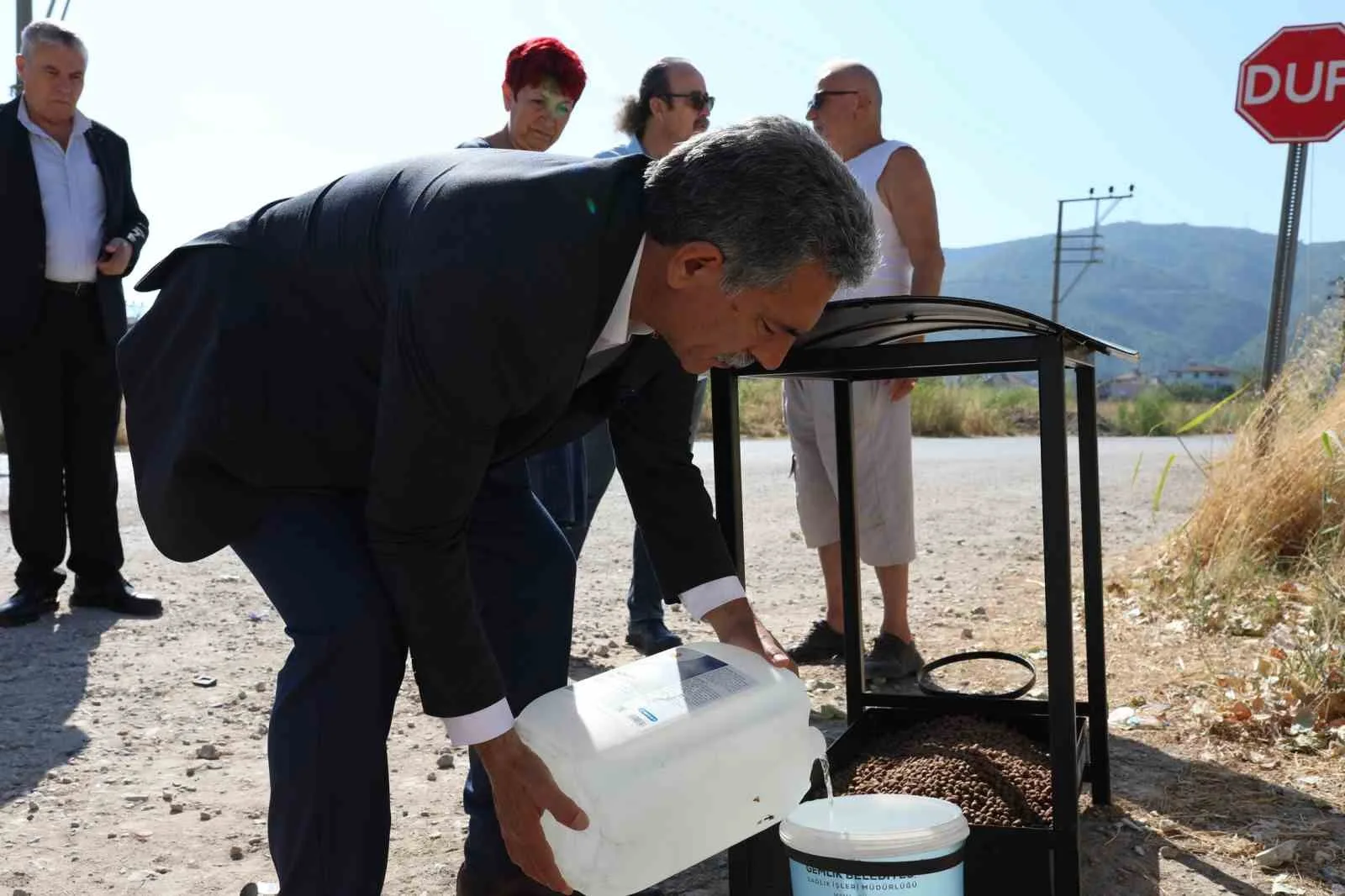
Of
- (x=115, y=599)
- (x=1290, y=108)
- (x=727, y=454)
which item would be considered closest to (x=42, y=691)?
(x=115, y=599)

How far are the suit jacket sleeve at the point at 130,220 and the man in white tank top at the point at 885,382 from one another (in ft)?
9.55

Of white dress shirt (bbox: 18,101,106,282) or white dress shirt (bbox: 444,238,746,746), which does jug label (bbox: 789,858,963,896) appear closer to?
white dress shirt (bbox: 444,238,746,746)

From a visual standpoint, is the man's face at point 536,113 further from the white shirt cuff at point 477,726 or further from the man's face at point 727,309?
the white shirt cuff at point 477,726

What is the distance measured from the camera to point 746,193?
73.5 inches

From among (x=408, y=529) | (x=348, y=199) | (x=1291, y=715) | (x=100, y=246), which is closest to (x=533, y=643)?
(x=408, y=529)

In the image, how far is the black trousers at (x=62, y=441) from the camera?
517cm

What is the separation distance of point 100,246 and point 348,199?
12.1 feet

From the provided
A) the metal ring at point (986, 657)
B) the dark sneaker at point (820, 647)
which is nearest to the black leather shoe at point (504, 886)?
the metal ring at point (986, 657)

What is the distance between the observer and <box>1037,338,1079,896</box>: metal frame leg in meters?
2.47

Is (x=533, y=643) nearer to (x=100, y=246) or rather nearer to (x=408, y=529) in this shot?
(x=408, y=529)

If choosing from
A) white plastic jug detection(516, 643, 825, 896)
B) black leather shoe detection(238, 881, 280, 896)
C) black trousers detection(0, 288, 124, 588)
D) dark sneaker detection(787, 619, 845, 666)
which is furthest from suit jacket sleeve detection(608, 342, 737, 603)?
black trousers detection(0, 288, 124, 588)

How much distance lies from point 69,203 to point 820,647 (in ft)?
11.6

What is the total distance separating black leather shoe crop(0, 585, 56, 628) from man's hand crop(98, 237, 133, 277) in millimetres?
1317

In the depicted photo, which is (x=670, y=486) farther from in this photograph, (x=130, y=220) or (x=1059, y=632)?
(x=130, y=220)
